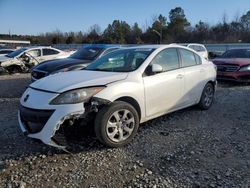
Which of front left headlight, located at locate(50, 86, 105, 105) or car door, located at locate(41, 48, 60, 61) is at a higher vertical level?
car door, located at locate(41, 48, 60, 61)

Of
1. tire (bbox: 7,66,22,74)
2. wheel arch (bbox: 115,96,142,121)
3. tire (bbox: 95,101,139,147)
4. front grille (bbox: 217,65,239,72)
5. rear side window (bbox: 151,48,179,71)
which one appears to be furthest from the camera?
tire (bbox: 7,66,22,74)

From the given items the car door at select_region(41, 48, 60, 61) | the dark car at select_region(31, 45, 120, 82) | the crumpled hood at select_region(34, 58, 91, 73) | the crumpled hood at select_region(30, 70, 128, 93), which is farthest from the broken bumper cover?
the car door at select_region(41, 48, 60, 61)

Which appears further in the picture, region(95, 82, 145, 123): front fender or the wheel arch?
the wheel arch

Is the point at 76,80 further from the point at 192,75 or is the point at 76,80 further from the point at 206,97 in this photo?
the point at 206,97

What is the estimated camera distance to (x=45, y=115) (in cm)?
405

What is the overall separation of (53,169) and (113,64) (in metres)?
2.40

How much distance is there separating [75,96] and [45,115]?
0.48 meters

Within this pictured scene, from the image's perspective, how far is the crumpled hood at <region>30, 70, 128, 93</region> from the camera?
14.2 ft

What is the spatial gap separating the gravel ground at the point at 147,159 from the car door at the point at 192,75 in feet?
1.99

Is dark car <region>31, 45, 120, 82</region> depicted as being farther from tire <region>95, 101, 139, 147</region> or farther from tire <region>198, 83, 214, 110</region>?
tire <region>95, 101, 139, 147</region>

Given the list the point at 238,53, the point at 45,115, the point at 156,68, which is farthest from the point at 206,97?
the point at 238,53

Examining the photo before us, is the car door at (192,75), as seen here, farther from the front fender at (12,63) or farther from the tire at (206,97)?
the front fender at (12,63)

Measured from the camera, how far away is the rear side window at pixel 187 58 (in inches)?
238

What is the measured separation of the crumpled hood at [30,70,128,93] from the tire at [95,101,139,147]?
1.39 ft
